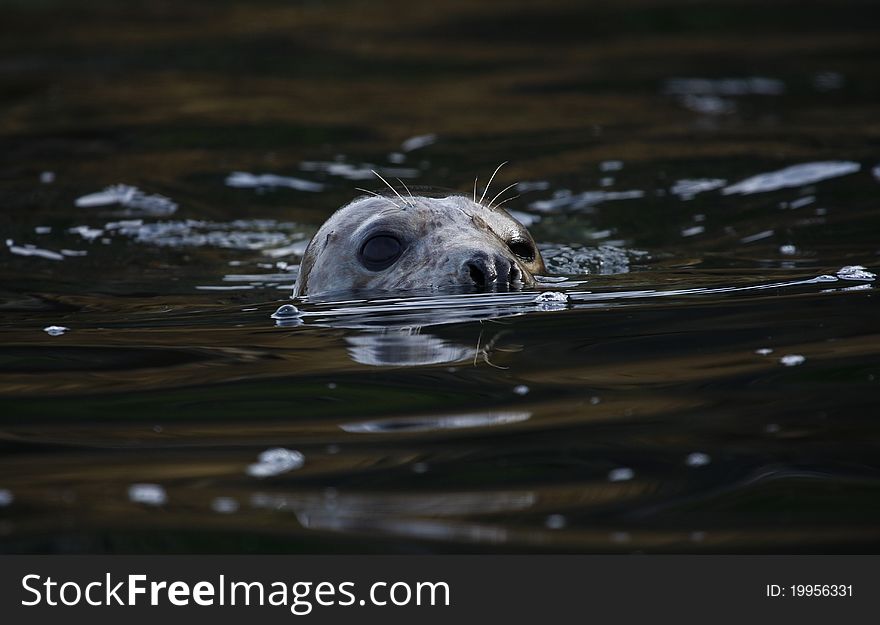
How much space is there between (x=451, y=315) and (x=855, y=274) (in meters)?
1.60

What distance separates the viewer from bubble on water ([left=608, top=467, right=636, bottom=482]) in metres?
2.82

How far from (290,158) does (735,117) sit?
3.40 metres

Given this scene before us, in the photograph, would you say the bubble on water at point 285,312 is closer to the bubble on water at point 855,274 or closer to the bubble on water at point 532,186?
the bubble on water at point 855,274

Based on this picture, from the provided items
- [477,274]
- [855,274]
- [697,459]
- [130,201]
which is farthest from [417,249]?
[130,201]

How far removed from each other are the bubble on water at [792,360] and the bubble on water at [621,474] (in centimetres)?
90

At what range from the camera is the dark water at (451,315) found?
2.71 metres

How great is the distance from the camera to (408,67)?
12.0m

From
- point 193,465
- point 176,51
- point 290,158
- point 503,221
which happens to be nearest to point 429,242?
point 503,221

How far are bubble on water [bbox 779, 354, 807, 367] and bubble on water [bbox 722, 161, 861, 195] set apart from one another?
4.38 meters

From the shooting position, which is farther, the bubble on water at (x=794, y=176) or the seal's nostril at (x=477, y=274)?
the bubble on water at (x=794, y=176)

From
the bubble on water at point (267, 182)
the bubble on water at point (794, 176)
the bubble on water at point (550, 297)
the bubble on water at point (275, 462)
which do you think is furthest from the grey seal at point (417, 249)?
the bubble on water at point (267, 182)

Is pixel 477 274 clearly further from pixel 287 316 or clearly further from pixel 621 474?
pixel 621 474

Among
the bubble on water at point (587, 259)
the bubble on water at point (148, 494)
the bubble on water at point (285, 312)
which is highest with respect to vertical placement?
the bubble on water at point (587, 259)

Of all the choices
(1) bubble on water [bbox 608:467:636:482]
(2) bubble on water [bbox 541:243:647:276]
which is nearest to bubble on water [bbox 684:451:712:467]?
(1) bubble on water [bbox 608:467:636:482]
